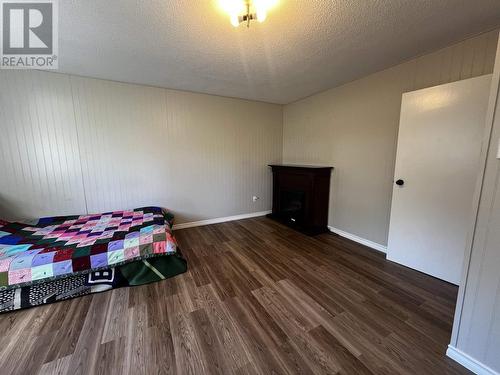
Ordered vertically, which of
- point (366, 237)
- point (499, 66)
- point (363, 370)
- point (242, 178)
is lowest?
point (363, 370)

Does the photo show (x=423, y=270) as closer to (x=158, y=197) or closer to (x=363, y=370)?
(x=363, y=370)

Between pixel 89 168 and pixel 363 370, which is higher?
pixel 89 168

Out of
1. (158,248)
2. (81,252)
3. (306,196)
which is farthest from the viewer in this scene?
(306,196)

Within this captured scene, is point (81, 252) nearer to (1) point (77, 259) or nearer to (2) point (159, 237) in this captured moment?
(1) point (77, 259)

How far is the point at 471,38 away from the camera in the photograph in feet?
5.82

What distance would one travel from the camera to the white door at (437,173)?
5.76ft

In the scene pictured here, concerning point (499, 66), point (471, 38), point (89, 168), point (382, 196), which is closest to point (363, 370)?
point (499, 66)

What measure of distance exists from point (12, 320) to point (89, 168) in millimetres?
1874

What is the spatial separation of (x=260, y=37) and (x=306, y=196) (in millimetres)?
2216

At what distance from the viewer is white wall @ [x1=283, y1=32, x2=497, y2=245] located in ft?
6.23

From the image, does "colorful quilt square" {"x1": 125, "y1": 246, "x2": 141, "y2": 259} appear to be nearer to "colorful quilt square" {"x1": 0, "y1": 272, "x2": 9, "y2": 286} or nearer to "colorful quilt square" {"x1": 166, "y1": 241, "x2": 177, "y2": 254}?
"colorful quilt square" {"x1": 166, "y1": 241, "x2": 177, "y2": 254}

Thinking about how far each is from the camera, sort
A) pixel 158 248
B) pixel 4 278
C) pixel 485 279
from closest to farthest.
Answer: pixel 485 279 → pixel 4 278 → pixel 158 248

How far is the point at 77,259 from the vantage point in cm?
178

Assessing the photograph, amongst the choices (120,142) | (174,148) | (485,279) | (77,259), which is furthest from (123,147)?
(485,279)
